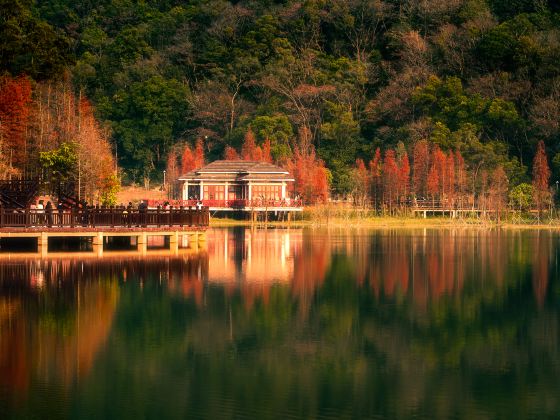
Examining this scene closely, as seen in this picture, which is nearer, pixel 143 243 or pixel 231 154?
pixel 143 243

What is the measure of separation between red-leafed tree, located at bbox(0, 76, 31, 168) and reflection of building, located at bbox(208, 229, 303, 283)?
11.7m

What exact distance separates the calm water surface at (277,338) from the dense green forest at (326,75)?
2023 inches

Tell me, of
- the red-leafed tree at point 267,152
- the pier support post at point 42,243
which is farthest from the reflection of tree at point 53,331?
the red-leafed tree at point 267,152

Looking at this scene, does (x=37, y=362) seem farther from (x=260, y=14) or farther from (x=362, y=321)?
(x=260, y=14)

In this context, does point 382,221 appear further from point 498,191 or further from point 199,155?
point 199,155

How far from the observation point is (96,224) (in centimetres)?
4897

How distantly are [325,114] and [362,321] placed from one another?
7937cm

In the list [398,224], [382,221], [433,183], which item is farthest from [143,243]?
[433,183]

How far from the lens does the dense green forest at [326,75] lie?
9681 centimetres

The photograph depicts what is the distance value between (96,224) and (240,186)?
42137 millimetres

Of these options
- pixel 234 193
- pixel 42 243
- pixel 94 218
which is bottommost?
pixel 42 243

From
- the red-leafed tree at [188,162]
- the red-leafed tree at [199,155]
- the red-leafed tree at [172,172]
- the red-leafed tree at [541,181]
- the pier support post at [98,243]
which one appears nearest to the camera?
the pier support post at [98,243]

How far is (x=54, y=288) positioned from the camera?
34.5m

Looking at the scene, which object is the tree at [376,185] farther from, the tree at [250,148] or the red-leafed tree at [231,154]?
the red-leafed tree at [231,154]
